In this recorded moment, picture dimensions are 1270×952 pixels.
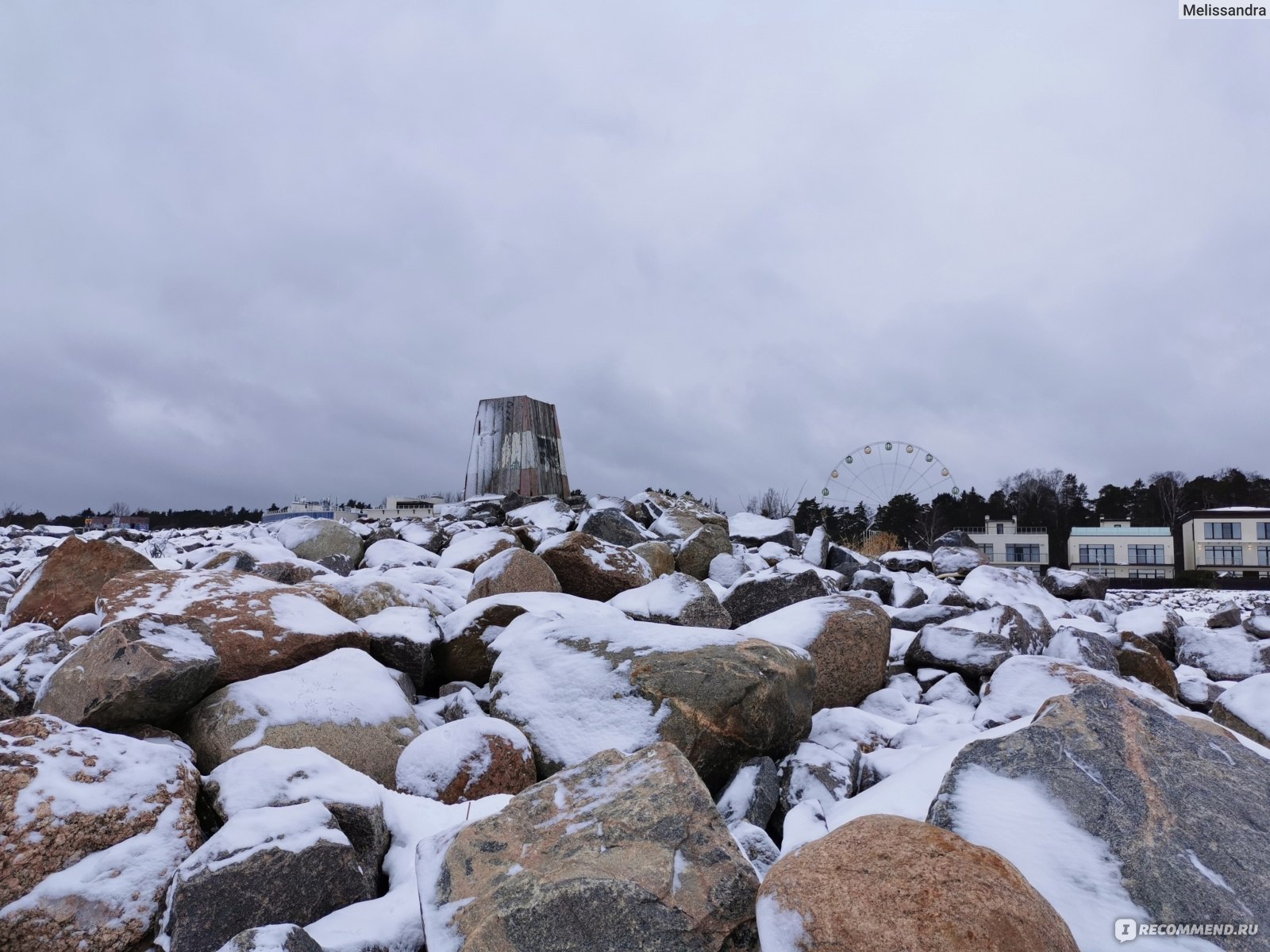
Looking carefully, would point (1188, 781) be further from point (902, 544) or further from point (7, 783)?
point (902, 544)

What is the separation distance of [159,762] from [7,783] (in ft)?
1.61

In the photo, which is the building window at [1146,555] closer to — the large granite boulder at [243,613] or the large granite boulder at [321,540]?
the large granite boulder at [321,540]

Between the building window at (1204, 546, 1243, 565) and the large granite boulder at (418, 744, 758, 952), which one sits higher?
the building window at (1204, 546, 1243, 565)

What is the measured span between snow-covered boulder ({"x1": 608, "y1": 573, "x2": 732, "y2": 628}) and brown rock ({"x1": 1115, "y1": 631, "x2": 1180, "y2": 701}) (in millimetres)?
3493

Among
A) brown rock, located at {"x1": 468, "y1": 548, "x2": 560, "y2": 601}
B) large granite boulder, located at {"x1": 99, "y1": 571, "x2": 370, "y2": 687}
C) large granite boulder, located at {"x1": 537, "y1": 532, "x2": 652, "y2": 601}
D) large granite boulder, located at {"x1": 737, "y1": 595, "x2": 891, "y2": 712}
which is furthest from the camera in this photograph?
large granite boulder, located at {"x1": 537, "y1": 532, "x2": 652, "y2": 601}

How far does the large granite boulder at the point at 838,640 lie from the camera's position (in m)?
5.47

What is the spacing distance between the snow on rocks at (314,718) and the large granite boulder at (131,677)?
0.17m

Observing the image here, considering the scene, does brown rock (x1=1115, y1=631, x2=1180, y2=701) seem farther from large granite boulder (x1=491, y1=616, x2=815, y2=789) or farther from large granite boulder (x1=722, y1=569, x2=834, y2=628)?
large granite boulder (x1=491, y1=616, x2=815, y2=789)

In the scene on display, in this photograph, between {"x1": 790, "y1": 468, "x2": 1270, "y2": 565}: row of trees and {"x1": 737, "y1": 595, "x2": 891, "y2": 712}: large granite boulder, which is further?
{"x1": 790, "y1": 468, "x2": 1270, "y2": 565}: row of trees

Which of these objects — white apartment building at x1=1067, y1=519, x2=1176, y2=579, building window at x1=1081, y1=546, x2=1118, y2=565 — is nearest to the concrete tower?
white apartment building at x1=1067, y1=519, x2=1176, y2=579

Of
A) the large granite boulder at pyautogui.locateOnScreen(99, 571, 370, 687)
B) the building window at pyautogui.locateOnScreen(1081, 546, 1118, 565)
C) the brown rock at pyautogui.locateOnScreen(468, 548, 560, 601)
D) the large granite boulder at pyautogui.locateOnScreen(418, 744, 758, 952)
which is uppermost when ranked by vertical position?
the building window at pyautogui.locateOnScreen(1081, 546, 1118, 565)

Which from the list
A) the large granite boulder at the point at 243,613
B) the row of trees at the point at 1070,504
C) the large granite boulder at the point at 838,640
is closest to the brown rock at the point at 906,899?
the large granite boulder at the point at 838,640

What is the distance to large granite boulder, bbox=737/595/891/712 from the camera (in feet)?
17.9

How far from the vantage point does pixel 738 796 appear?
3.80 m
